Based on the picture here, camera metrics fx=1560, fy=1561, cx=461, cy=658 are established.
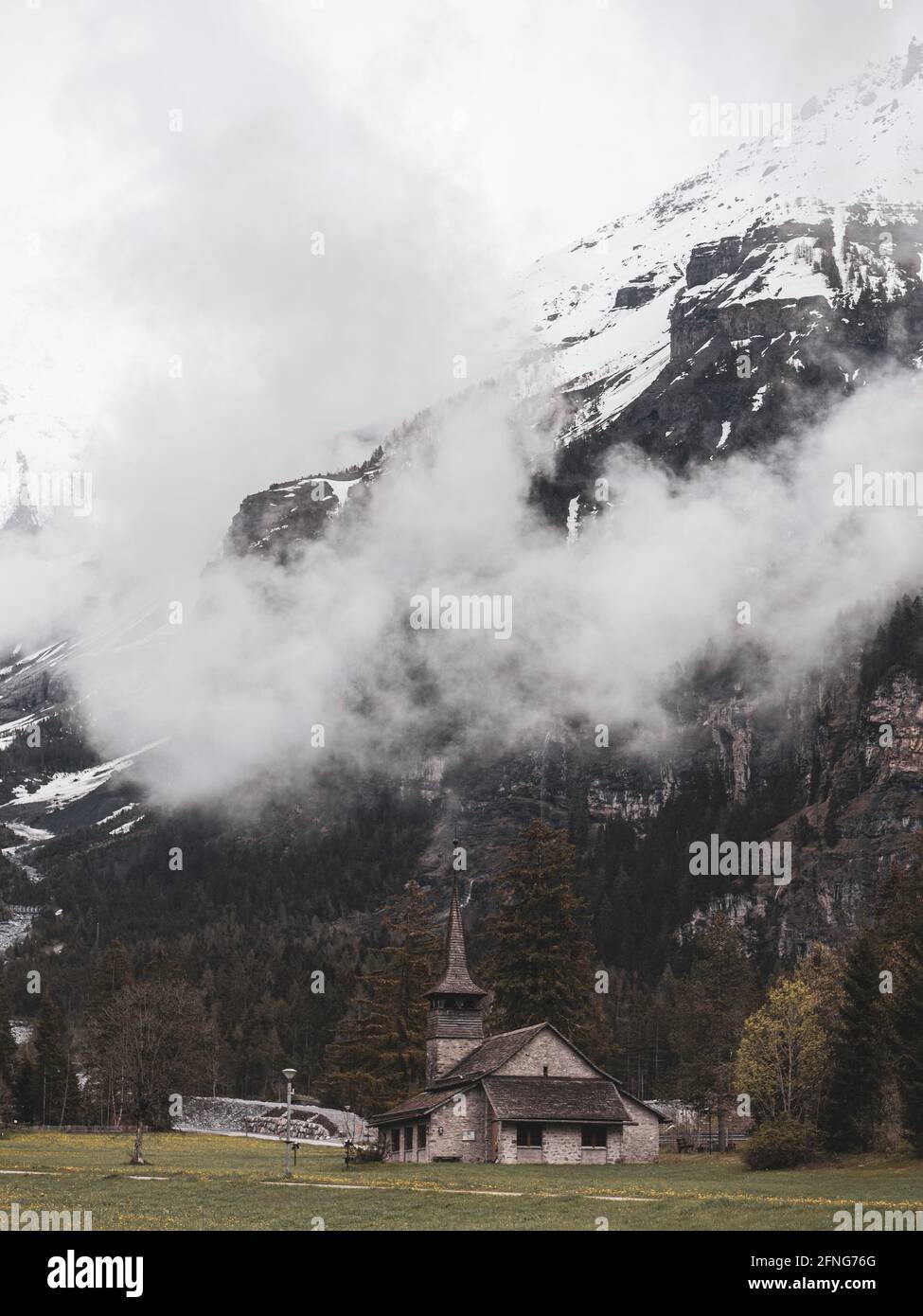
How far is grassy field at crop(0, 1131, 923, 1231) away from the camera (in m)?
36.9

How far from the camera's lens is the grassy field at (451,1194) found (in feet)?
121

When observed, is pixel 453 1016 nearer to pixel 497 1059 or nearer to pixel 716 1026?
pixel 497 1059

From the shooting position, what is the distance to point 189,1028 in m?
114

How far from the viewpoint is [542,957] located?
9106 centimetres

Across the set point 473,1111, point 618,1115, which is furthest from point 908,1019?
point 473,1111

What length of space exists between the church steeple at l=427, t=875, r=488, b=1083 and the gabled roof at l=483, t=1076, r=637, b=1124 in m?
10.5

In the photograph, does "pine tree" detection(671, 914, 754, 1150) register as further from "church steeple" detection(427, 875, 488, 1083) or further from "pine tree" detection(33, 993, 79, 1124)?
"pine tree" detection(33, 993, 79, 1124)

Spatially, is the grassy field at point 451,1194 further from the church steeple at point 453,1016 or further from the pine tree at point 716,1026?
the pine tree at point 716,1026

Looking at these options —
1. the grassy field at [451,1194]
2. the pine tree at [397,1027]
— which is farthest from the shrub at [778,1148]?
the pine tree at [397,1027]

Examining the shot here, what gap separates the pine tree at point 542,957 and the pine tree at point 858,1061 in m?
17.7

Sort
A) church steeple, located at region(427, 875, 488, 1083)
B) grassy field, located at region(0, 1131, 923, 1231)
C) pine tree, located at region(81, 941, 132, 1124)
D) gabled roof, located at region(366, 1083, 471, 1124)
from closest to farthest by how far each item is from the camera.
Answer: grassy field, located at region(0, 1131, 923, 1231)
gabled roof, located at region(366, 1083, 471, 1124)
church steeple, located at region(427, 875, 488, 1083)
pine tree, located at region(81, 941, 132, 1124)

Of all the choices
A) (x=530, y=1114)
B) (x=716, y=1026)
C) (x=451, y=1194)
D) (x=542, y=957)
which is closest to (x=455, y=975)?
(x=542, y=957)

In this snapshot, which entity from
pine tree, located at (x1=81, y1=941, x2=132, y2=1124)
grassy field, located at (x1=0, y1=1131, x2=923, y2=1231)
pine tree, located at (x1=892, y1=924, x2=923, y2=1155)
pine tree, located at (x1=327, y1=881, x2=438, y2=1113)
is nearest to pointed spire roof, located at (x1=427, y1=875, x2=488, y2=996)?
pine tree, located at (x1=327, y1=881, x2=438, y2=1113)
